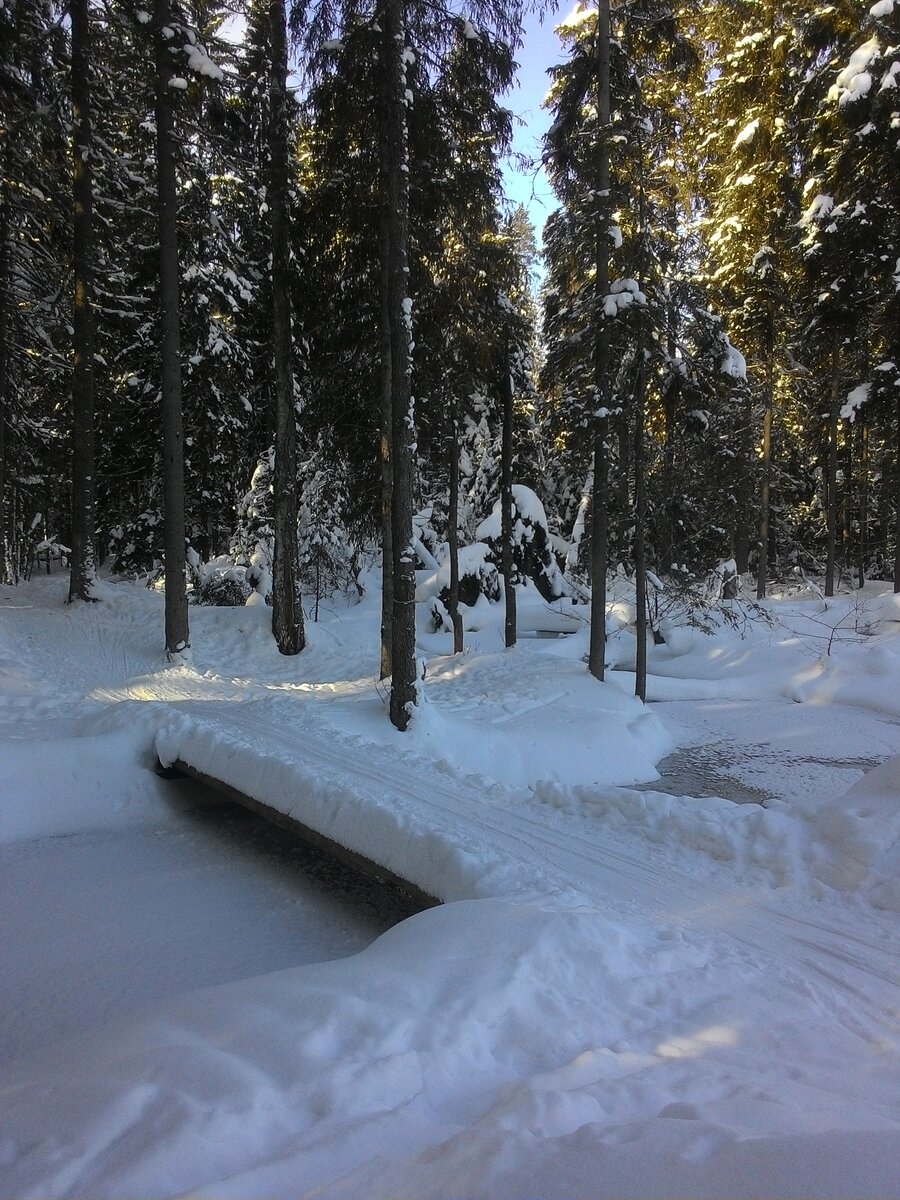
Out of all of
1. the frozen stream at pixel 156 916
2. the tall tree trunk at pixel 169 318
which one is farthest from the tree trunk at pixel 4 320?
the frozen stream at pixel 156 916

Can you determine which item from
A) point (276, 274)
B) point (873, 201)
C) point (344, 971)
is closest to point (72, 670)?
point (276, 274)

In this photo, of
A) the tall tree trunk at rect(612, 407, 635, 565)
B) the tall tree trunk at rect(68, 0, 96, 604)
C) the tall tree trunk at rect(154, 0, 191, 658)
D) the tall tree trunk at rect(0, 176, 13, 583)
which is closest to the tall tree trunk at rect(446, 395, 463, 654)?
the tall tree trunk at rect(612, 407, 635, 565)

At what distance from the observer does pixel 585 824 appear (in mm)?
5879

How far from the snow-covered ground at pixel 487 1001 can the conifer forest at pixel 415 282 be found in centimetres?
285

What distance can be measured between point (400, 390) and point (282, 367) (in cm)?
585

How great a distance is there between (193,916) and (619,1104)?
170 inches

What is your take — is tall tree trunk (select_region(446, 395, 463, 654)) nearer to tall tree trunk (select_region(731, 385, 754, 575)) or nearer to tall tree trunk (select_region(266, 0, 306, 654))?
tall tree trunk (select_region(266, 0, 306, 654))

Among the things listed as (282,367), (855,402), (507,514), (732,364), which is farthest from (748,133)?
(282,367)

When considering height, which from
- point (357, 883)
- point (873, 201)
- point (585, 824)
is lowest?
point (357, 883)

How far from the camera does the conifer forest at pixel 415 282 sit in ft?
35.4

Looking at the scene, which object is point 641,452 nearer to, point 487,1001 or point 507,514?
point 507,514

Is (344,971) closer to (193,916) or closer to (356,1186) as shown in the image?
(356,1186)

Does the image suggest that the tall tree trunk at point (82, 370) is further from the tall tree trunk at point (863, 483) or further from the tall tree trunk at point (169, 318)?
the tall tree trunk at point (863, 483)

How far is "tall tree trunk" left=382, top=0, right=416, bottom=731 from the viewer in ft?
27.8
